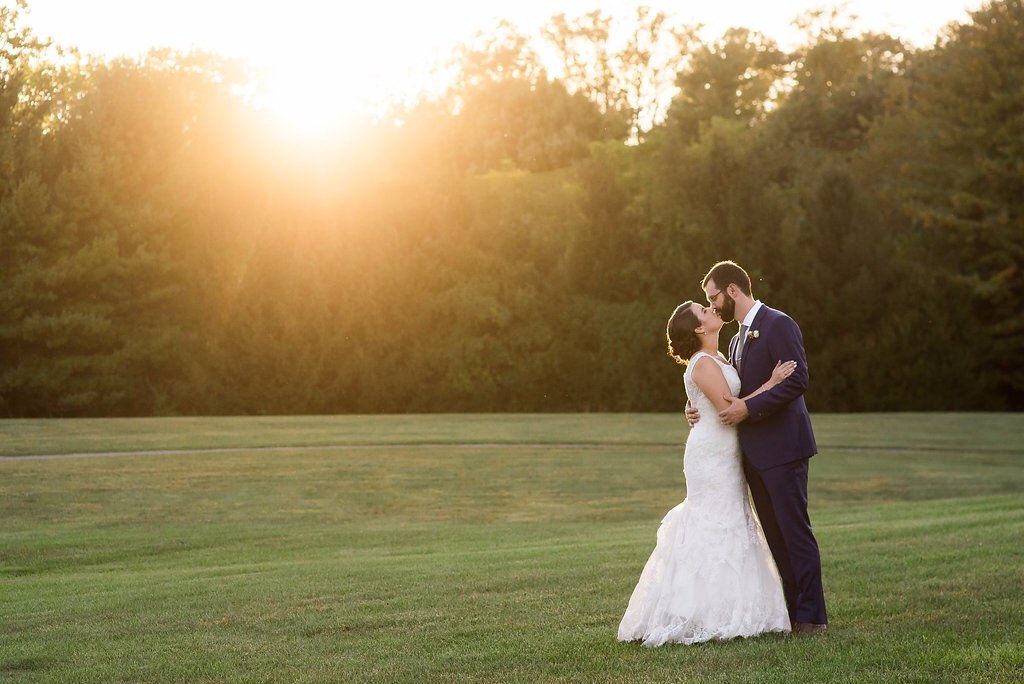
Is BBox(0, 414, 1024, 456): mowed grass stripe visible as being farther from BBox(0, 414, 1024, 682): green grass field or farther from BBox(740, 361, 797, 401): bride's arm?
BBox(740, 361, 797, 401): bride's arm

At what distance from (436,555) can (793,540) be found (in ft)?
20.5

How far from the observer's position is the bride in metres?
7.52

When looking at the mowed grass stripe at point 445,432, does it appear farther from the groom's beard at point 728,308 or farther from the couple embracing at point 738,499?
the groom's beard at point 728,308

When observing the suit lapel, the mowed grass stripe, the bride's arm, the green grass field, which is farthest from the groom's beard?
the mowed grass stripe

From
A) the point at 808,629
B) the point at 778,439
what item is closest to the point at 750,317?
the point at 778,439

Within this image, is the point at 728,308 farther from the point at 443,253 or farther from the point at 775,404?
the point at 443,253

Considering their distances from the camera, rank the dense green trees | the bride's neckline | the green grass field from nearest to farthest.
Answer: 1. the green grass field
2. the bride's neckline
3. the dense green trees

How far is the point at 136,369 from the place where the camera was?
132 ft

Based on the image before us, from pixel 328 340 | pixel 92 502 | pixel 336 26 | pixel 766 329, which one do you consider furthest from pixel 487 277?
pixel 766 329

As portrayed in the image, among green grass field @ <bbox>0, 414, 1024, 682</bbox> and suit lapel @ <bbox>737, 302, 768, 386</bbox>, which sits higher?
suit lapel @ <bbox>737, 302, 768, 386</bbox>

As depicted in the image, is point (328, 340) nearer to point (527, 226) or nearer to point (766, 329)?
point (527, 226)

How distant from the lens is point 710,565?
758cm

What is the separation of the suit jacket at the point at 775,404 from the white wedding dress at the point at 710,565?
15 centimetres

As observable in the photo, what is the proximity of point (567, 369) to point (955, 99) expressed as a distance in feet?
50.9
